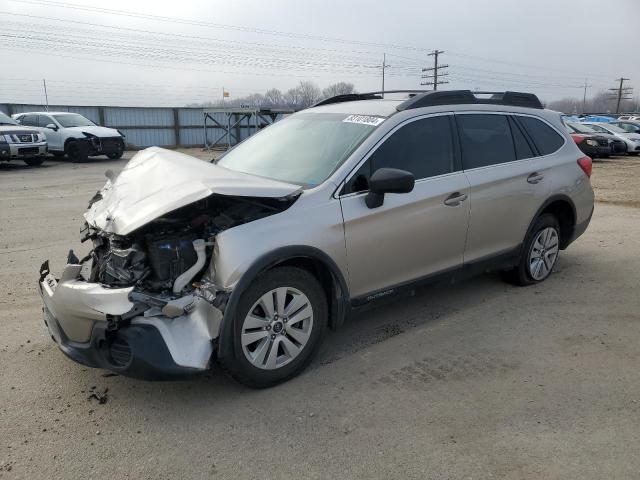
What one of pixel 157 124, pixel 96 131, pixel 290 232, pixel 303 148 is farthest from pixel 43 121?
pixel 290 232

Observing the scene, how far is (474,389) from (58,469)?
2427 millimetres

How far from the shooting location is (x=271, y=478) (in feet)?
8.54

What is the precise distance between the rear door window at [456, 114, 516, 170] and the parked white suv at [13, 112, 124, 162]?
56.0 ft

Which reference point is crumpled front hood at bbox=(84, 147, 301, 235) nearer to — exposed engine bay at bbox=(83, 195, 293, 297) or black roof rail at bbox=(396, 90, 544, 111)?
exposed engine bay at bbox=(83, 195, 293, 297)

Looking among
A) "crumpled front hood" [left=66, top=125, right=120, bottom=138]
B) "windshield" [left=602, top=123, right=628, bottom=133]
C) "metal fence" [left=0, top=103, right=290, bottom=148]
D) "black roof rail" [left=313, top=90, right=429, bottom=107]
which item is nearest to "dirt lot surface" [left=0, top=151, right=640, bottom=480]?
"black roof rail" [left=313, top=90, right=429, bottom=107]

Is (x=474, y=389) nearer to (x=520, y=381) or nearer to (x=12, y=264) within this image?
(x=520, y=381)

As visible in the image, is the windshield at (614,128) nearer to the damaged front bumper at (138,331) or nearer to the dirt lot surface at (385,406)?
the dirt lot surface at (385,406)

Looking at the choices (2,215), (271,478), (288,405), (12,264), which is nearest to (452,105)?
(288,405)

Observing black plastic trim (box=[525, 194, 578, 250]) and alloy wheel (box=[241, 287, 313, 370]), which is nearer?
alloy wheel (box=[241, 287, 313, 370])

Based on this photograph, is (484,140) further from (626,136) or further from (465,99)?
(626,136)

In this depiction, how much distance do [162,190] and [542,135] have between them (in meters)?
3.78

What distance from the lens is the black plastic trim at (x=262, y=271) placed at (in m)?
3.04

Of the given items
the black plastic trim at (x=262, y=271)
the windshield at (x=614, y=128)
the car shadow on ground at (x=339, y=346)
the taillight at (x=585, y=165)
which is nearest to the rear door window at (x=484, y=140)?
the taillight at (x=585, y=165)

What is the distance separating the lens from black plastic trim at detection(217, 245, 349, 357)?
9.98ft
